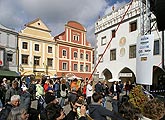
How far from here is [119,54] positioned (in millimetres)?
25328

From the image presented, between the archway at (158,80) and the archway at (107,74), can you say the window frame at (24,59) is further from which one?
the archway at (158,80)

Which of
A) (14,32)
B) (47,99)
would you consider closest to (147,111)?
(47,99)

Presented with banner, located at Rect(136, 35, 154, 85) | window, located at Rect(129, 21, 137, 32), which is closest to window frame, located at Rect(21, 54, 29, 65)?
window, located at Rect(129, 21, 137, 32)

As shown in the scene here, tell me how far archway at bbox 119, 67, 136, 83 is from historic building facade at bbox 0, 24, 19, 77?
47.0ft

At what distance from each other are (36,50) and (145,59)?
105 ft

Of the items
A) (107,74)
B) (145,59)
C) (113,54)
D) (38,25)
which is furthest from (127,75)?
(38,25)

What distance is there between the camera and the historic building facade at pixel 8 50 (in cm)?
3350

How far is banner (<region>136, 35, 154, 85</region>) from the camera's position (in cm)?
803

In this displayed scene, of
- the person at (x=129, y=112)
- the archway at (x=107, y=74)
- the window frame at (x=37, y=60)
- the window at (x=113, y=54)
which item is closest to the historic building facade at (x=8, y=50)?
the window frame at (x=37, y=60)

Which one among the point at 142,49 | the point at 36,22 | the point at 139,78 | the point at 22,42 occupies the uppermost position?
the point at 36,22

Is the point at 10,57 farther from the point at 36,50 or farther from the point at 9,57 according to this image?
the point at 36,50

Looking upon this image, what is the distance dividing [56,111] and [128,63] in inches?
796

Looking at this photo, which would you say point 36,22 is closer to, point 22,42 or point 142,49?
point 22,42

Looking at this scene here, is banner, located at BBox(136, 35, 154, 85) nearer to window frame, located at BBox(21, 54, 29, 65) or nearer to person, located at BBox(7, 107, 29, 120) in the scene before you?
person, located at BBox(7, 107, 29, 120)
